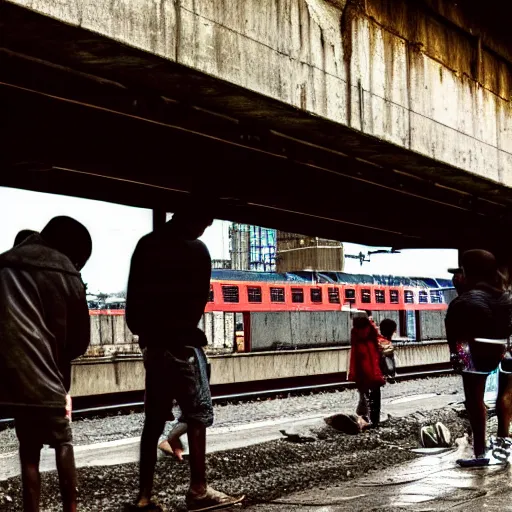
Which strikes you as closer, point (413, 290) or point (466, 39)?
point (466, 39)

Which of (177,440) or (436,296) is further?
(436,296)

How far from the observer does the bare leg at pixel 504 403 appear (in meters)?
8.52

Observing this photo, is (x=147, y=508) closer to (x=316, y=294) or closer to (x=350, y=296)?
(x=316, y=294)

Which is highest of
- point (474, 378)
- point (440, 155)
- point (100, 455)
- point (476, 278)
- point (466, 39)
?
point (466, 39)

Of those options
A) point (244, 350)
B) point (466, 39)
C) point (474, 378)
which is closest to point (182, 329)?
point (474, 378)

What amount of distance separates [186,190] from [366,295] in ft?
102

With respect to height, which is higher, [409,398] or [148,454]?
[148,454]

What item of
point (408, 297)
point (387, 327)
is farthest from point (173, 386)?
point (408, 297)

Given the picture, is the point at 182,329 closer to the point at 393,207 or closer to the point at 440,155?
the point at 440,155

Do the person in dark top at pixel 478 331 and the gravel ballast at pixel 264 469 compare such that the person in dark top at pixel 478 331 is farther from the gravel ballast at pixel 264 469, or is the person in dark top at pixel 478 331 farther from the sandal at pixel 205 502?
the sandal at pixel 205 502

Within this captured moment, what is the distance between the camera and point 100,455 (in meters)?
10.5

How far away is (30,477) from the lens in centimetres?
493

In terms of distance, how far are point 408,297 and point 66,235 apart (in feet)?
145

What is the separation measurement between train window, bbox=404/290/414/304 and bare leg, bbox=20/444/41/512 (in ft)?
144
